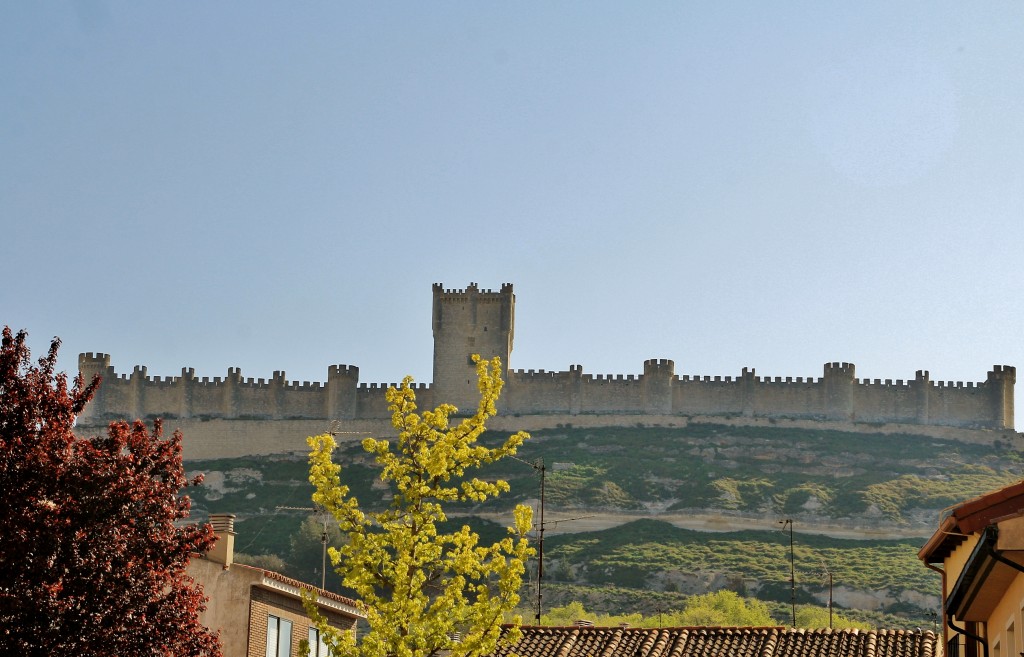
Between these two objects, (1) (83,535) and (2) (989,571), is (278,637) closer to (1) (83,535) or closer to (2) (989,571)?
(1) (83,535)

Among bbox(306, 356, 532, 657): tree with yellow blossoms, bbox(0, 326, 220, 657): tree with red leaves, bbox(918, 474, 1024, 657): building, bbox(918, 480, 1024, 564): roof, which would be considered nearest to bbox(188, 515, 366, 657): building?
bbox(0, 326, 220, 657): tree with red leaves

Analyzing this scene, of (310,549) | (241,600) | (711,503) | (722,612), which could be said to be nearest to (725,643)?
(241,600)

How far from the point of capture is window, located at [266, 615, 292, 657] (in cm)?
1842

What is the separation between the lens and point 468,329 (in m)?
78.1

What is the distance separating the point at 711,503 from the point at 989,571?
64.0 metres

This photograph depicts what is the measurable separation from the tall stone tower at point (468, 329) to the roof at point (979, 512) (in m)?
64.9

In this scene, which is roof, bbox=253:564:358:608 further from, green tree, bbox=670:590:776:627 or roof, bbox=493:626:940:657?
green tree, bbox=670:590:776:627

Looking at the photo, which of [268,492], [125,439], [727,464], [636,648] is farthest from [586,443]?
[125,439]

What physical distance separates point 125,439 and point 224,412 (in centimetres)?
6590

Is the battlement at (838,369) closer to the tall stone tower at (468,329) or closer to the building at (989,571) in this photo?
the tall stone tower at (468,329)

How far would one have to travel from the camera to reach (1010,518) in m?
8.66

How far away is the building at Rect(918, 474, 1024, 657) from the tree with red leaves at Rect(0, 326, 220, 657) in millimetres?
6222

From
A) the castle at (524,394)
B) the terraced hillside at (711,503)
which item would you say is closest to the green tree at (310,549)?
the terraced hillside at (711,503)

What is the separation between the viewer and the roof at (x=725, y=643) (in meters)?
18.3
